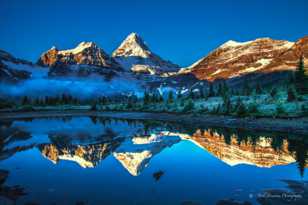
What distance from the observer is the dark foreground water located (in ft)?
49.3

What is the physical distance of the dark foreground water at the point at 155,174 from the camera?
592 inches

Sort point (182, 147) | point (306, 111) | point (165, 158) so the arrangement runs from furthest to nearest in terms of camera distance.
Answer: point (306, 111)
point (182, 147)
point (165, 158)

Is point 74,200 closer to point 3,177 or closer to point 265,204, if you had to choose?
point 3,177

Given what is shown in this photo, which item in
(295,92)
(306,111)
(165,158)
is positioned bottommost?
(165,158)

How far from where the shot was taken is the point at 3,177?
19078 millimetres

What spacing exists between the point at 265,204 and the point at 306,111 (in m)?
39.4

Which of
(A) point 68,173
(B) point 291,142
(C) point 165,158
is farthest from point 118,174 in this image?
(B) point 291,142

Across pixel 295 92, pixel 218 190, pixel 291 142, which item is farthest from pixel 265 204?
pixel 295 92

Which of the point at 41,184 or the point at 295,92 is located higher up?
the point at 295,92

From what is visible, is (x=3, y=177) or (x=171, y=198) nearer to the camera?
(x=171, y=198)

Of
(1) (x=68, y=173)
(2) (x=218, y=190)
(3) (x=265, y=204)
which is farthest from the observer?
(1) (x=68, y=173)

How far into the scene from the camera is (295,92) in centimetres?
6350

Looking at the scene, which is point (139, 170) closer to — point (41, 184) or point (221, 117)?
point (41, 184)

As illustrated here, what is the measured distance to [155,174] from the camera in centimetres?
2047
